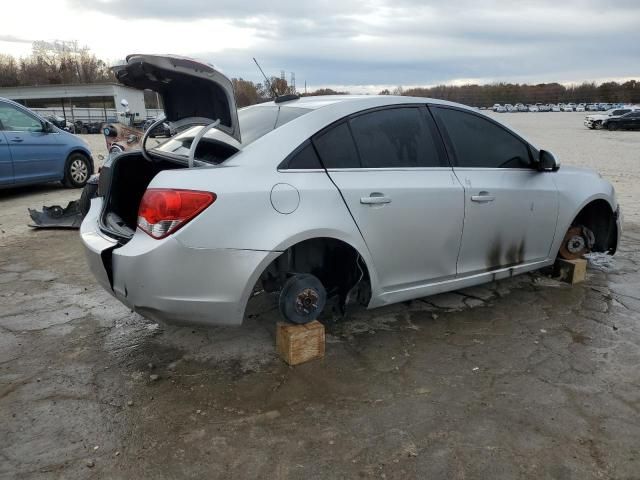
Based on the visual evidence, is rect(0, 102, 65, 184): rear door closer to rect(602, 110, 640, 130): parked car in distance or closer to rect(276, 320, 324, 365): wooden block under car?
rect(276, 320, 324, 365): wooden block under car

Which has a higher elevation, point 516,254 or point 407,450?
point 516,254

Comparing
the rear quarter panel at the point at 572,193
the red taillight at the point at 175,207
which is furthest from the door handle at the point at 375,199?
the rear quarter panel at the point at 572,193

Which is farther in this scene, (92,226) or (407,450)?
(92,226)

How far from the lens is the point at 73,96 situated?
52.9 m

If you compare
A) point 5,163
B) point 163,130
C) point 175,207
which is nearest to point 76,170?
point 5,163

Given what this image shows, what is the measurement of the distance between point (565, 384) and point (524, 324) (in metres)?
0.87

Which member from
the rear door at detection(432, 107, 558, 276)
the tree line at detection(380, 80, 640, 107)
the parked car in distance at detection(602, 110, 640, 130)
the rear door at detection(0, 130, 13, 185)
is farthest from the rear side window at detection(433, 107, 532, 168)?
the tree line at detection(380, 80, 640, 107)

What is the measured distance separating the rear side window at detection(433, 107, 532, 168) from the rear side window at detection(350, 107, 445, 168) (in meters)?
0.20

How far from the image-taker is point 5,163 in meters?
8.09

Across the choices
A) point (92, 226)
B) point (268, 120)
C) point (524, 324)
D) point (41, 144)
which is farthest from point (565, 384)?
point (41, 144)

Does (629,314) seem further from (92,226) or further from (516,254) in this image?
(92,226)

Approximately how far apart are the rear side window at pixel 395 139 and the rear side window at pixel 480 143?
204mm

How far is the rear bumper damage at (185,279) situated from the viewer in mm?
2666

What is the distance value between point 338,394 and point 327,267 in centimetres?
86
